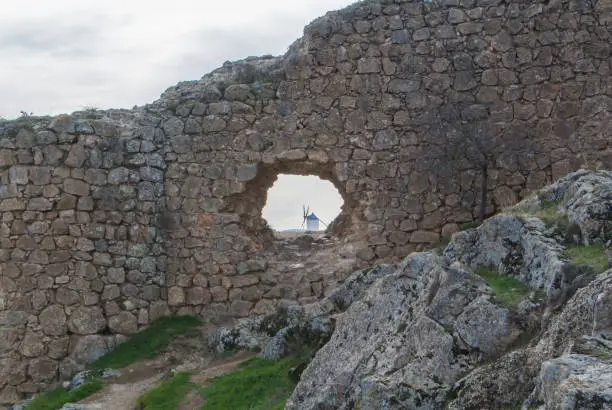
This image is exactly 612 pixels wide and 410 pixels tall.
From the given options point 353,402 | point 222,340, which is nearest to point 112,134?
point 222,340

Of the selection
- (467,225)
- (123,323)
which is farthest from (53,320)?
(467,225)

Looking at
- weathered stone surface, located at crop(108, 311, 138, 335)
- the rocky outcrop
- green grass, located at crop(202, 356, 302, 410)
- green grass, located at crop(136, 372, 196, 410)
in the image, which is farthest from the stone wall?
the rocky outcrop

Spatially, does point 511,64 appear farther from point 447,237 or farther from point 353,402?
point 353,402

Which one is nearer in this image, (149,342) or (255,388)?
(255,388)

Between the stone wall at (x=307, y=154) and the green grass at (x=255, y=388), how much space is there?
150 inches

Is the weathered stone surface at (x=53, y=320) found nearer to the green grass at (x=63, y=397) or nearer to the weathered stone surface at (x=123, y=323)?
the weathered stone surface at (x=123, y=323)

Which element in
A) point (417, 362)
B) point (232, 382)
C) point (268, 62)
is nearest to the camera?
point (417, 362)

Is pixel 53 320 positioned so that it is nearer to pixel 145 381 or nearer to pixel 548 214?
pixel 145 381

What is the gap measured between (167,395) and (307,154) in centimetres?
494

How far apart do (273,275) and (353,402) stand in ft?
22.4

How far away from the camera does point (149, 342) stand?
1268 centimetres

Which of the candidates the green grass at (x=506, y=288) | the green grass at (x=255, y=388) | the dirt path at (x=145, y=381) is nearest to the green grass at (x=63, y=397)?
the dirt path at (x=145, y=381)

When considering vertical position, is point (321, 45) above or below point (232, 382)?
above

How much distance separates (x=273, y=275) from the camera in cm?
1331
